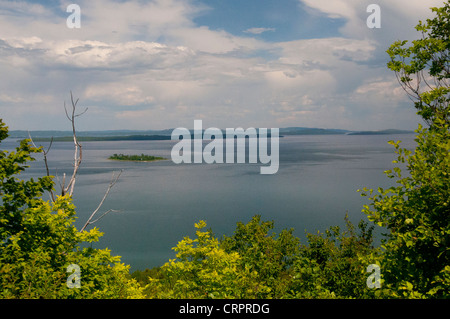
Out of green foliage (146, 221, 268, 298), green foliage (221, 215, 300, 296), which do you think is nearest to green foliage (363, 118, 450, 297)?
green foliage (146, 221, 268, 298)

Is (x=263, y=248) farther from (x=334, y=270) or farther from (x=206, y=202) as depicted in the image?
(x=206, y=202)

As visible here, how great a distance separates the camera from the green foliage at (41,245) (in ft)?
27.5

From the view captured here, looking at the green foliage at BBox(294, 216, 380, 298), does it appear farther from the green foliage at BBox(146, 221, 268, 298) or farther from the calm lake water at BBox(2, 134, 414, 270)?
the calm lake water at BBox(2, 134, 414, 270)

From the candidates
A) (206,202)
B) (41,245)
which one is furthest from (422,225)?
(206,202)

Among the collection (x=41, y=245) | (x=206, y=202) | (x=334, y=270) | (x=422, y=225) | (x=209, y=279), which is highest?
(x=422, y=225)

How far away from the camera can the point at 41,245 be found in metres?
9.45

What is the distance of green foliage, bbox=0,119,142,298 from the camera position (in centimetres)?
838

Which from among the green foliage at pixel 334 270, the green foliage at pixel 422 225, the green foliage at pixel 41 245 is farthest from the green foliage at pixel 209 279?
the green foliage at pixel 422 225

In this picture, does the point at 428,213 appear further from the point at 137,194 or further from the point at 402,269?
the point at 137,194

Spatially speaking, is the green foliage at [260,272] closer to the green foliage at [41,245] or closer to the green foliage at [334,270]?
the green foliage at [334,270]

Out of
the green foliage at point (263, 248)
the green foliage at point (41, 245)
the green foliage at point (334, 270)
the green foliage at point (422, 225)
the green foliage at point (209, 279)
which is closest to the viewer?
the green foliage at point (422, 225)

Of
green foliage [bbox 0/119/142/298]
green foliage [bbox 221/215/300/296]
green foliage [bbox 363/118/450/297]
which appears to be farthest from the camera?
green foliage [bbox 221/215/300/296]

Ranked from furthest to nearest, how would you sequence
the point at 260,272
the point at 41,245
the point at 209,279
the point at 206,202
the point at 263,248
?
the point at 206,202 → the point at 263,248 → the point at 260,272 → the point at 209,279 → the point at 41,245
